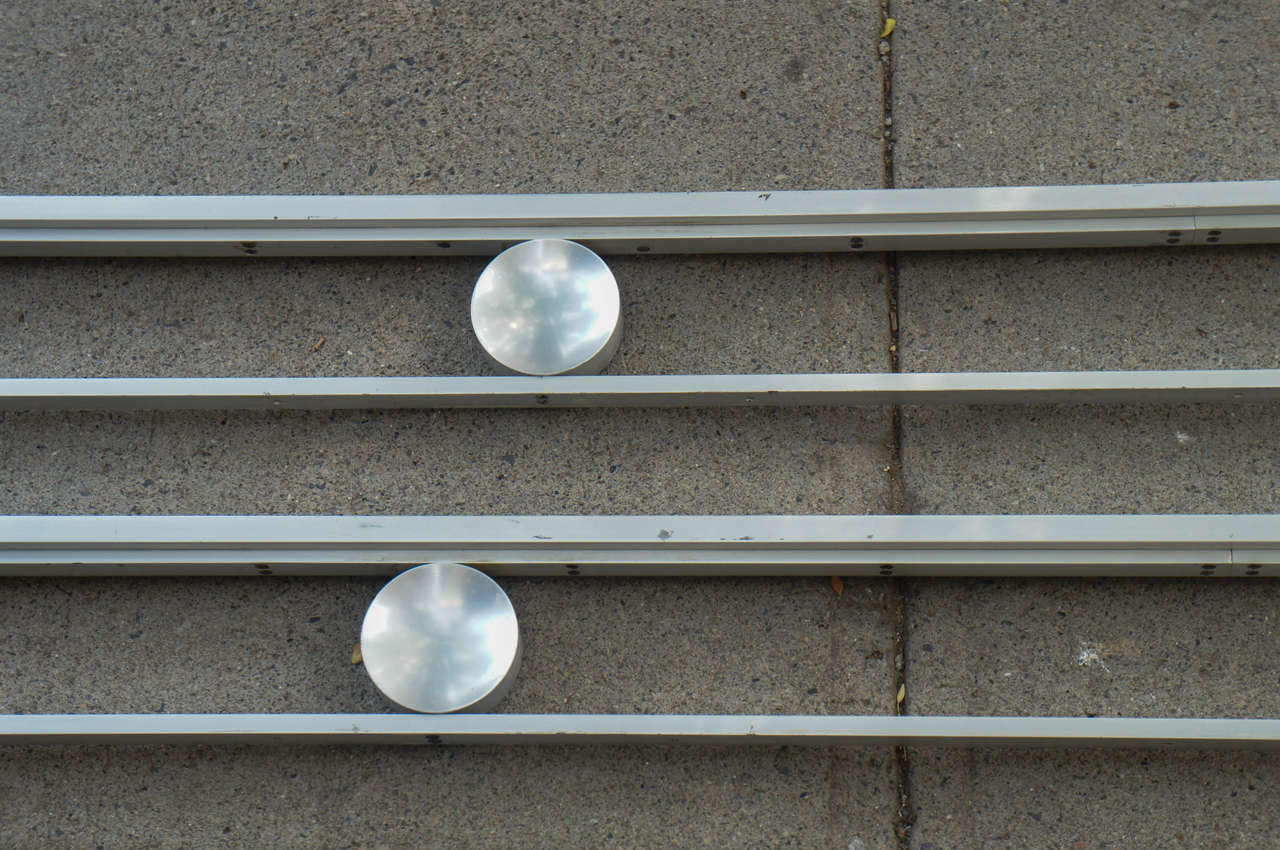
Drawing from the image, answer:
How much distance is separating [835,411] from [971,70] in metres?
1.01

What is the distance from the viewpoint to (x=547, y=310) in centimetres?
270

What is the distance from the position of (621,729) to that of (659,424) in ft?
2.42

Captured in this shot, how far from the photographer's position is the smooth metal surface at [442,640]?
2.48m

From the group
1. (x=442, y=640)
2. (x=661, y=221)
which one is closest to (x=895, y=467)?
(x=661, y=221)

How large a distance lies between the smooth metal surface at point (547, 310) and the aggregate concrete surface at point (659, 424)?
17 cm

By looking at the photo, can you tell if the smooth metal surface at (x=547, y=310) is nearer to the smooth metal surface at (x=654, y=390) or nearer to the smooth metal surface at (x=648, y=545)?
the smooth metal surface at (x=654, y=390)

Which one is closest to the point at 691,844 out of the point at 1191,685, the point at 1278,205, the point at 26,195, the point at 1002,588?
the point at 1002,588

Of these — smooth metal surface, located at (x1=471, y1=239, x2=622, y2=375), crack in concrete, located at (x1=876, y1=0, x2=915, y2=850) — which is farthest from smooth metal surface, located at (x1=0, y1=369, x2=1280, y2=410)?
crack in concrete, located at (x1=876, y1=0, x2=915, y2=850)

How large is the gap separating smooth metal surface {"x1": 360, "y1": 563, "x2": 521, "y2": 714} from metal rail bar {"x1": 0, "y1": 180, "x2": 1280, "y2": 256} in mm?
841

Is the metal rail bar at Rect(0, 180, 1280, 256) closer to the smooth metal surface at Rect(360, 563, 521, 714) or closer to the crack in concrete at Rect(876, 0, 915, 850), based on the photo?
the crack in concrete at Rect(876, 0, 915, 850)

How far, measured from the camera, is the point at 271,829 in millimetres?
2555

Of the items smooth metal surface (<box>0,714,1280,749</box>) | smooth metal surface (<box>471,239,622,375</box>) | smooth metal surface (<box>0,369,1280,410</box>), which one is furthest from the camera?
smooth metal surface (<box>471,239,622,375</box>)

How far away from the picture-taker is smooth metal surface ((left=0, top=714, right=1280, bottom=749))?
7.81 feet

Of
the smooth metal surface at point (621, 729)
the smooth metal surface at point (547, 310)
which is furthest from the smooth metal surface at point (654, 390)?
the smooth metal surface at point (621, 729)
